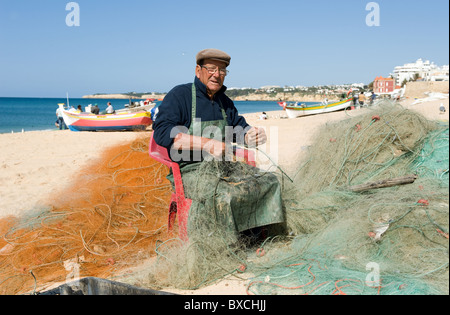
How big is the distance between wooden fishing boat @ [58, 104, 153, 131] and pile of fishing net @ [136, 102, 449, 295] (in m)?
12.7

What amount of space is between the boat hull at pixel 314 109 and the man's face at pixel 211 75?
21.2 metres

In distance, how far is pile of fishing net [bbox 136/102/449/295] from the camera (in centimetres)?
245

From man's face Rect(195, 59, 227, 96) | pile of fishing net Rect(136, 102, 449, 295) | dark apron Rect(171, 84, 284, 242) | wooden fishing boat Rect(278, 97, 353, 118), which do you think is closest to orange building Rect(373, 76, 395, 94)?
wooden fishing boat Rect(278, 97, 353, 118)

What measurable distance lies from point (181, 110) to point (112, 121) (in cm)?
1335

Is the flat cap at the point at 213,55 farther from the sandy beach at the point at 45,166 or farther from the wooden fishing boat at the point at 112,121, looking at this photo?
the wooden fishing boat at the point at 112,121

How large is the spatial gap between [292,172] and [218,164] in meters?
1.66

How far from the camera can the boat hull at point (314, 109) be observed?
79.8ft

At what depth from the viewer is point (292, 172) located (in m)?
4.59

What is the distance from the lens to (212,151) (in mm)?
3115

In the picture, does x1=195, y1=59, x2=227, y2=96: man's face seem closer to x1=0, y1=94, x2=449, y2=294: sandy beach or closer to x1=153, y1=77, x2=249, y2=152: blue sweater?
x1=153, y1=77, x2=249, y2=152: blue sweater

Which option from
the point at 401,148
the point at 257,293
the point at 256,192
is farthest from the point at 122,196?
the point at 401,148

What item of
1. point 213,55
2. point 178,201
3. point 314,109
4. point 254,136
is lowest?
point 178,201

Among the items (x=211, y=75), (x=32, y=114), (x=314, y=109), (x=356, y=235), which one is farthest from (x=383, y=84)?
(x=356, y=235)

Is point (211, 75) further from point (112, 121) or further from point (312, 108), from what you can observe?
point (312, 108)
